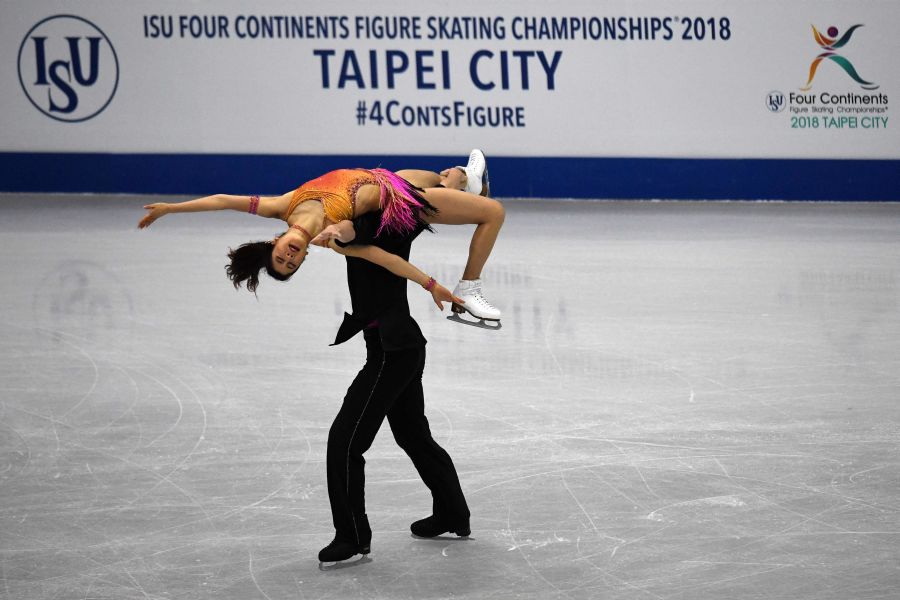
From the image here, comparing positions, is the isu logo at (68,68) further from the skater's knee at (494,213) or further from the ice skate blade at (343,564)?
the ice skate blade at (343,564)

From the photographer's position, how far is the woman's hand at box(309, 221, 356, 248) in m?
3.95

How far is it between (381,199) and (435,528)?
1.26 m

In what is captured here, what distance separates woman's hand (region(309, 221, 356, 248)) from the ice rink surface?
1181mm

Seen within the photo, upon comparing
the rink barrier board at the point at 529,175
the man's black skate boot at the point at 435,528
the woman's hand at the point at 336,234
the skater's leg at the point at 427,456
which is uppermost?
the rink barrier board at the point at 529,175

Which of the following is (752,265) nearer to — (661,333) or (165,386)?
(661,333)

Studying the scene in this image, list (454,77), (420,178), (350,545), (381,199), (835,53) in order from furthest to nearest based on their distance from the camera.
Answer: (454,77) < (835,53) < (420,178) < (350,545) < (381,199)

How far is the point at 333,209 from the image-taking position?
4258 mm

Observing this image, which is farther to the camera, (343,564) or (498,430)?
(498,430)

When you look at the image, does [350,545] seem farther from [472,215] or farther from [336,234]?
[472,215]

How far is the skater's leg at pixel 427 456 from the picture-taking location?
179 inches

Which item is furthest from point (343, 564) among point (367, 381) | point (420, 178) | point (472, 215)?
point (420, 178)

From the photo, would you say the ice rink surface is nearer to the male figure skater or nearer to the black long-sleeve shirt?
the male figure skater

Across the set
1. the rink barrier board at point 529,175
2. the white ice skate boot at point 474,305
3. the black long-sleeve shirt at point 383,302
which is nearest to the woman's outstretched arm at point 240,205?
the black long-sleeve shirt at point 383,302

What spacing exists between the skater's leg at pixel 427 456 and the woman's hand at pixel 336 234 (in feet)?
2.30
